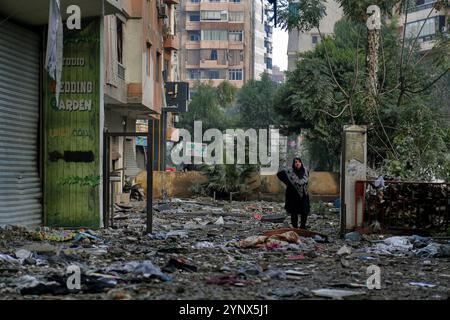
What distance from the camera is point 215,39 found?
90875 millimetres

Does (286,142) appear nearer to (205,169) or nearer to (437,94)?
(437,94)

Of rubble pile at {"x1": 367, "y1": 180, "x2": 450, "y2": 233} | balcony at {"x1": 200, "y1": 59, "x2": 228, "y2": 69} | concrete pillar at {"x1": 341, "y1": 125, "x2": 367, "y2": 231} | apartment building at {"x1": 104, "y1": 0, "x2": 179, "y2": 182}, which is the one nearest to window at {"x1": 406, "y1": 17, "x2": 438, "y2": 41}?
apartment building at {"x1": 104, "y1": 0, "x2": 179, "y2": 182}

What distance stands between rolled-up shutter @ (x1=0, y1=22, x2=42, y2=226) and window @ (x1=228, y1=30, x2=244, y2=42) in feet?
252

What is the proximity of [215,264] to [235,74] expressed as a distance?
84.6 m

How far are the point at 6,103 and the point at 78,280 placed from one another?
6443mm

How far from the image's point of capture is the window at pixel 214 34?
90250mm

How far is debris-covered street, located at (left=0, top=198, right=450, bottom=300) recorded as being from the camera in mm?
7863

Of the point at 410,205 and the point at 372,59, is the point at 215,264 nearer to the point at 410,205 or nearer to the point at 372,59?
the point at 410,205

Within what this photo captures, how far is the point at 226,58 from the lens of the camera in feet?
304

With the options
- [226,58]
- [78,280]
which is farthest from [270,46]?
[78,280]

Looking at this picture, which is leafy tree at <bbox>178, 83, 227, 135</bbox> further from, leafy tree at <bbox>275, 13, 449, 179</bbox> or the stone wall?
the stone wall

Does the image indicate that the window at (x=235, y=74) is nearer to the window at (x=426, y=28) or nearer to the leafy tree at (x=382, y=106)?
the window at (x=426, y=28)

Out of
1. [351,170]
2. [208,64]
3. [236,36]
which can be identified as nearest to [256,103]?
[208,64]
